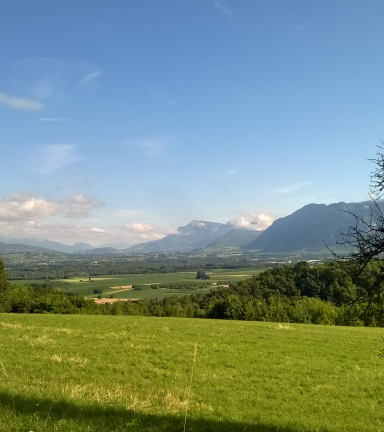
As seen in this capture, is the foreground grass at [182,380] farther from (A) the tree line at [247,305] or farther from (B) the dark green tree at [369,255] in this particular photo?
(A) the tree line at [247,305]

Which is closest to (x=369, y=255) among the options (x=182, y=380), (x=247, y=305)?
(x=182, y=380)

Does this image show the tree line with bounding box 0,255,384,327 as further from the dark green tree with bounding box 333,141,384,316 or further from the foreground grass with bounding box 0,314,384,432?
the dark green tree with bounding box 333,141,384,316

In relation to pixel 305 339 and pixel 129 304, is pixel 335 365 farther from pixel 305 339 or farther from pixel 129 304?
pixel 129 304

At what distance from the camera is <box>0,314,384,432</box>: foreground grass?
866cm

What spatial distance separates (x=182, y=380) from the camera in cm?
1534

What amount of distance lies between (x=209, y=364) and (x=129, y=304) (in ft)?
207

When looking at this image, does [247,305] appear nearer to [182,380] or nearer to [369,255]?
[182,380]

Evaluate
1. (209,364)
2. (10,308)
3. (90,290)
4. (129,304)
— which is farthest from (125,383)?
(90,290)

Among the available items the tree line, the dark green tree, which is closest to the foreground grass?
the dark green tree

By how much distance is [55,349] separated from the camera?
64.5 ft

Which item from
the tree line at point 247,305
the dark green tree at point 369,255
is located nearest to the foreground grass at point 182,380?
the dark green tree at point 369,255

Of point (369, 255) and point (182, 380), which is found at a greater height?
point (369, 255)

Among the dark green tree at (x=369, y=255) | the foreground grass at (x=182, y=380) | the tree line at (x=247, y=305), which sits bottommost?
the tree line at (x=247, y=305)

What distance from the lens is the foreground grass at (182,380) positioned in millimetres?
8656
